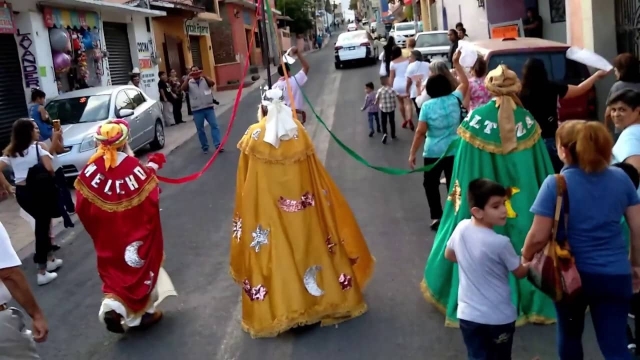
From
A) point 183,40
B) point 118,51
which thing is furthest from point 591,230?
point 183,40

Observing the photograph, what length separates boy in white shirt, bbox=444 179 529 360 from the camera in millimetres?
3336

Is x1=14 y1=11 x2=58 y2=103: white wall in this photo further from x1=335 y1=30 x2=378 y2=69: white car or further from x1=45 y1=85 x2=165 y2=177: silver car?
x1=335 y1=30 x2=378 y2=69: white car

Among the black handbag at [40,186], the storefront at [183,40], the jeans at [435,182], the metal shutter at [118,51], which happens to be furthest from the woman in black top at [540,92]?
the storefront at [183,40]

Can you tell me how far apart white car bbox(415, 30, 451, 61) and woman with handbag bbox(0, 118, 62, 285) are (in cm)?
1554

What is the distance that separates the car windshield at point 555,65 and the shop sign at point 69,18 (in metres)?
10.7

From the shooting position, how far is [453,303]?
490cm

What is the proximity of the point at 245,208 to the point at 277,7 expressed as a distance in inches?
2002

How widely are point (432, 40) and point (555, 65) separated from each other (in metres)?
13.6

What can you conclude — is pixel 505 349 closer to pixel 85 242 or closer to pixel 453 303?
pixel 453 303

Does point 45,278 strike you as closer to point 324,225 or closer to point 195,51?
point 324,225

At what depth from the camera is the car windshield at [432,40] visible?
22281 mm

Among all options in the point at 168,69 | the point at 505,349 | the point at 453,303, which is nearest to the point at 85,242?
the point at 453,303

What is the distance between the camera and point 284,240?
494 centimetres

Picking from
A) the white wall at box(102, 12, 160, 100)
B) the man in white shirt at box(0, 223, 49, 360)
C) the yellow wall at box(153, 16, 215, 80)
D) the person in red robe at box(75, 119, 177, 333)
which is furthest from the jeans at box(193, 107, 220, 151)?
the yellow wall at box(153, 16, 215, 80)
